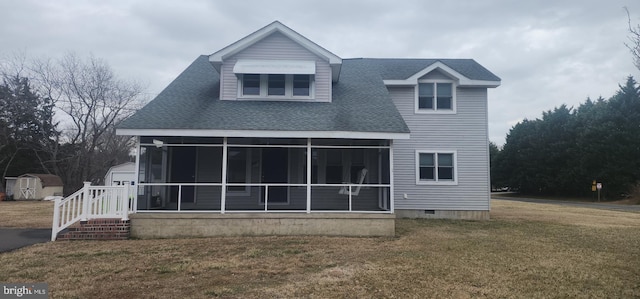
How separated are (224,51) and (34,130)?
3127 centimetres

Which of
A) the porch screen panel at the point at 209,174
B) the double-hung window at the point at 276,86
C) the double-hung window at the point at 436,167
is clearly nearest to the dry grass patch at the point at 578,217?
the double-hung window at the point at 436,167

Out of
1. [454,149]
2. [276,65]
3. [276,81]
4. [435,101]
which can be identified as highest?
[276,65]

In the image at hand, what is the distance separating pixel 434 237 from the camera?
10.2 meters

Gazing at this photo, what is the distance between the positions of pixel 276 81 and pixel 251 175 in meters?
3.31

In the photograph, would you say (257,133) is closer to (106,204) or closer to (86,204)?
(106,204)

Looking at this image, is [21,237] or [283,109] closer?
[21,237]

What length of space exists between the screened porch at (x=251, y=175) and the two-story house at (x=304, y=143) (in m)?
0.03

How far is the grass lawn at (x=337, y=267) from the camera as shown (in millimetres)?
5727

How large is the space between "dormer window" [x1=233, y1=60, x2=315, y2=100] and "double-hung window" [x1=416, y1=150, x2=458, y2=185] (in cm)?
487

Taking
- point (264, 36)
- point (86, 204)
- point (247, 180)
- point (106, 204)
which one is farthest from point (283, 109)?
point (86, 204)

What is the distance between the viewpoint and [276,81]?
13133 mm

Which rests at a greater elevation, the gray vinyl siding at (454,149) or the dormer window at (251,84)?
the dormer window at (251,84)

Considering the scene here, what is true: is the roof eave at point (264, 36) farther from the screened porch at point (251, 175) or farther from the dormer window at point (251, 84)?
the screened porch at point (251, 175)

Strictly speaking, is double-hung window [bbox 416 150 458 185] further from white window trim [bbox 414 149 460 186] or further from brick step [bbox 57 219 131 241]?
brick step [bbox 57 219 131 241]
